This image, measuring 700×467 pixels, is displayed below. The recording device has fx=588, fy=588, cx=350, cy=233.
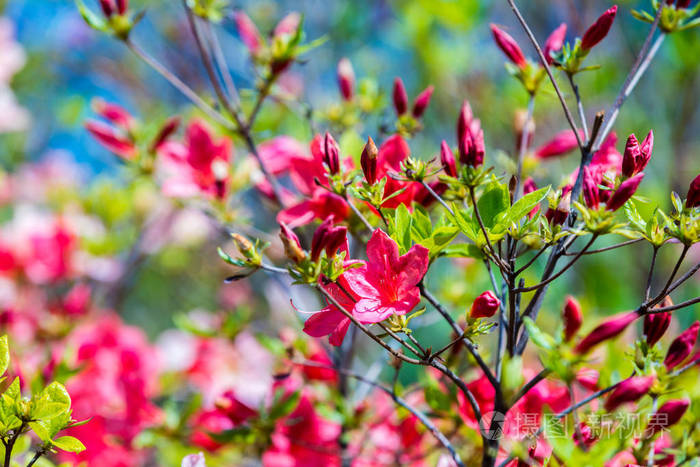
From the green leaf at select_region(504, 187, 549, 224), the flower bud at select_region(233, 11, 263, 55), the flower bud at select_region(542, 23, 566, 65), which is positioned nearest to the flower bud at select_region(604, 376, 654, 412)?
the green leaf at select_region(504, 187, 549, 224)

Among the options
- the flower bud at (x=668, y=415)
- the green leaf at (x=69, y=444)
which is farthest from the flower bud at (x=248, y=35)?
the flower bud at (x=668, y=415)

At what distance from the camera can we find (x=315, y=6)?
2.08 meters

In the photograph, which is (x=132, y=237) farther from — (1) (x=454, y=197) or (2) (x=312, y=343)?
(1) (x=454, y=197)

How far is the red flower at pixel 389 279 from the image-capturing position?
0.50 metres

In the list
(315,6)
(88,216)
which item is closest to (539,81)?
(88,216)

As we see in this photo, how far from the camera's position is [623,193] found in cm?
46

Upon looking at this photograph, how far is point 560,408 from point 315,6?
1.78m

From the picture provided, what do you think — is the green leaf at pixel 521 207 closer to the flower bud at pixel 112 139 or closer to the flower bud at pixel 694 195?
the flower bud at pixel 694 195

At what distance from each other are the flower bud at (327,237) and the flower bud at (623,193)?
210 millimetres

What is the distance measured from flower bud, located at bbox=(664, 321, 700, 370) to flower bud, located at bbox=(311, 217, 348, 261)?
0.31m

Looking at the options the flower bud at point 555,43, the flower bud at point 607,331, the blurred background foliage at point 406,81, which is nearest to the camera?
the flower bud at point 607,331

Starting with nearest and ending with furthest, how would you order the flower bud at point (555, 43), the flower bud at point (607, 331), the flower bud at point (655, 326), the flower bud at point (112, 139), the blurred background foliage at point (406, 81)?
the flower bud at point (607, 331) < the flower bud at point (655, 326) < the flower bud at point (555, 43) < the flower bud at point (112, 139) < the blurred background foliage at point (406, 81)

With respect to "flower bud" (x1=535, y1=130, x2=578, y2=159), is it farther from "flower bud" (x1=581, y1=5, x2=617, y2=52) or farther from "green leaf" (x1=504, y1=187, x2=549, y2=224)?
"green leaf" (x1=504, y1=187, x2=549, y2=224)

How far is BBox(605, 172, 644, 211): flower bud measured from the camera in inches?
17.8
